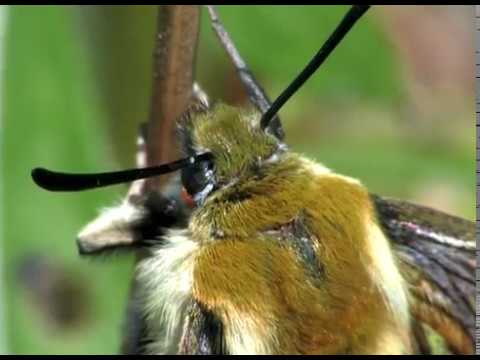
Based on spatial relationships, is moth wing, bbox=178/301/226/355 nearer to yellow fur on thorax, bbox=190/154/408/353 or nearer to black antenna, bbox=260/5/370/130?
yellow fur on thorax, bbox=190/154/408/353

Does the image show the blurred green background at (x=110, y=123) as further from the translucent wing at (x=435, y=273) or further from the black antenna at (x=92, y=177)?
the translucent wing at (x=435, y=273)

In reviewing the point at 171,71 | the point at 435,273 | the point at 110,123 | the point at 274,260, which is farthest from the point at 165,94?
the point at 110,123

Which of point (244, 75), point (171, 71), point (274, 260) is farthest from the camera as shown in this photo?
point (244, 75)

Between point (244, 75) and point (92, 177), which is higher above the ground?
point (244, 75)

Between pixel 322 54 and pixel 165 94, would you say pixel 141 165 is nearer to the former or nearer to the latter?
pixel 165 94

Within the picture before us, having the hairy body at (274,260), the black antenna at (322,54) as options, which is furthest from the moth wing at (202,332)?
the black antenna at (322,54)
